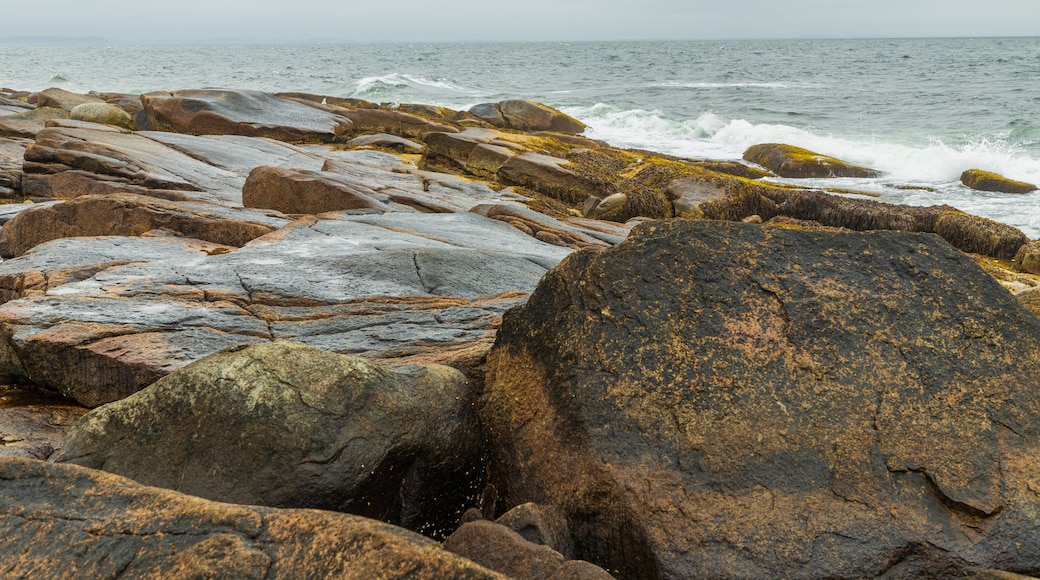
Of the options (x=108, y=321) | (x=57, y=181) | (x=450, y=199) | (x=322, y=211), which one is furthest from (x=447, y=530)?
(x=57, y=181)

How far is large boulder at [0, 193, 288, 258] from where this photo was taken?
9.74m

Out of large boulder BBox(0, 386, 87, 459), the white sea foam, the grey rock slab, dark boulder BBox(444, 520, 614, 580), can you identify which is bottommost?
the white sea foam

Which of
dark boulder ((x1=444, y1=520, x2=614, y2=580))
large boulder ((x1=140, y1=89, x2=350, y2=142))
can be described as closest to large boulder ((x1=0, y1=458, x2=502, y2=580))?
dark boulder ((x1=444, y1=520, x2=614, y2=580))

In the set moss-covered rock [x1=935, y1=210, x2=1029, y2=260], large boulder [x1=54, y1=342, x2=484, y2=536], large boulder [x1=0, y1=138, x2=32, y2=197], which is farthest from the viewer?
moss-covered rock [x1=935, y1=210, x2=1029, y2=260]

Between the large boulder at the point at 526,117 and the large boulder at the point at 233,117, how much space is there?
13.5 m

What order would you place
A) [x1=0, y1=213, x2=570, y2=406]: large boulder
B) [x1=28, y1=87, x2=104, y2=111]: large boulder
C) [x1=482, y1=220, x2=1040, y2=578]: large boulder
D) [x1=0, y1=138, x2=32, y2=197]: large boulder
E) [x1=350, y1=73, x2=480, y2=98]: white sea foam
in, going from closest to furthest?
1. [x1=482, y1=220, x2=1040, y2=578]: large boulder
2. [x1=0, y1=213, x2=570, y2=406]: large boulder
3. [x1=0, y1=138, x2=32, y2=197]: large boulder
4. [x1=28, y1=87, x2=104, y2=111]: large boulder
5. [x1=350, y1=73, x2=480, y2=98]: white sea foam

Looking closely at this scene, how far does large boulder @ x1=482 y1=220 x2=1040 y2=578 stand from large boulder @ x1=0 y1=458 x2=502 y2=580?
1424 mm

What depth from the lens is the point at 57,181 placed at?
1320 centimetres

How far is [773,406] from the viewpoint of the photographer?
13.2ft

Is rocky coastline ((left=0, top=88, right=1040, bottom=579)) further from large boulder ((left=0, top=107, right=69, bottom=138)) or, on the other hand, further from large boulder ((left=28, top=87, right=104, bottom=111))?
large boulder ((left=28, top=87, right=104, bottom=111))

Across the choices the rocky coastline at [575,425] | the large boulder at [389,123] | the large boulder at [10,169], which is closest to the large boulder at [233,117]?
the large boulder at [389,123]

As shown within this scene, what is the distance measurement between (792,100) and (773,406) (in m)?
50.9

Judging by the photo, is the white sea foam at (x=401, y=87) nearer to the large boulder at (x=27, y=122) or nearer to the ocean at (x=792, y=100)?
the ocean at (x=792, y=100)

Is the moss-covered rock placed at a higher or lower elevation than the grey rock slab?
lower
